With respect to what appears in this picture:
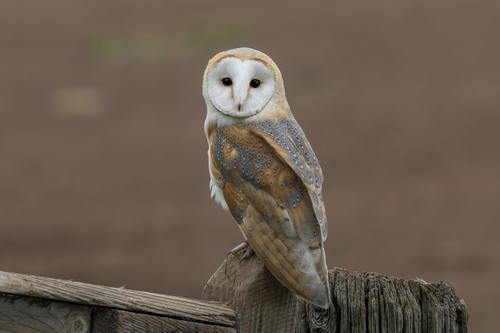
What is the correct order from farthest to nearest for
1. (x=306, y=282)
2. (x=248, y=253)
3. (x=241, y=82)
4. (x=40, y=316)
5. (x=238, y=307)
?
1. (x=241, y=82)
2. (x=248, y=253)
3. (x=306, y=282)
4. (x=238, y=307)
5. (x=40, y=316)

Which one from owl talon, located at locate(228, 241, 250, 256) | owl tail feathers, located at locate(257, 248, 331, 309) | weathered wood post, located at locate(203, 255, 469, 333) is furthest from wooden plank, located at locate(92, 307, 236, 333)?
owl talon, located at locate(228, 241, 250, 256)

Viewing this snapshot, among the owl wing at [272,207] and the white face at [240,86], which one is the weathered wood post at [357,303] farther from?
the white face at [240,86]

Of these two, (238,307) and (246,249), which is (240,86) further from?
(238,307)

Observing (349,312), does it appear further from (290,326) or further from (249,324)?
(249,324)

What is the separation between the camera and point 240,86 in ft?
6.34

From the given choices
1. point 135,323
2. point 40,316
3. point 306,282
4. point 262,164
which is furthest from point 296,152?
point 40,316

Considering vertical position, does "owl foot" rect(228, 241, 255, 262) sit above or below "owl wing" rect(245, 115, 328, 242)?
below

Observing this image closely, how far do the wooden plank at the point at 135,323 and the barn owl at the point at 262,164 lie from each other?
1.17 feet

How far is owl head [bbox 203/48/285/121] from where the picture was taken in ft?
6.39

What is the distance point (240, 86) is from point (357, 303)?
833 millimetres

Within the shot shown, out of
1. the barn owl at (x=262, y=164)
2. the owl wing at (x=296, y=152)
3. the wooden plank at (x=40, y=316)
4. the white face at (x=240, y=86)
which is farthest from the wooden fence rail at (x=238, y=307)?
the white face at (x=240, y=86)

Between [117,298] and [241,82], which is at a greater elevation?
[241,82]

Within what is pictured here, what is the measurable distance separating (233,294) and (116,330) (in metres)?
0.35

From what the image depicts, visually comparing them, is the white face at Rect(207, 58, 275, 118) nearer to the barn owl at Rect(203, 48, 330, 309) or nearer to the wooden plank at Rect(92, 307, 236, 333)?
the barn owl at Rect(203, 48, 330, 309)
